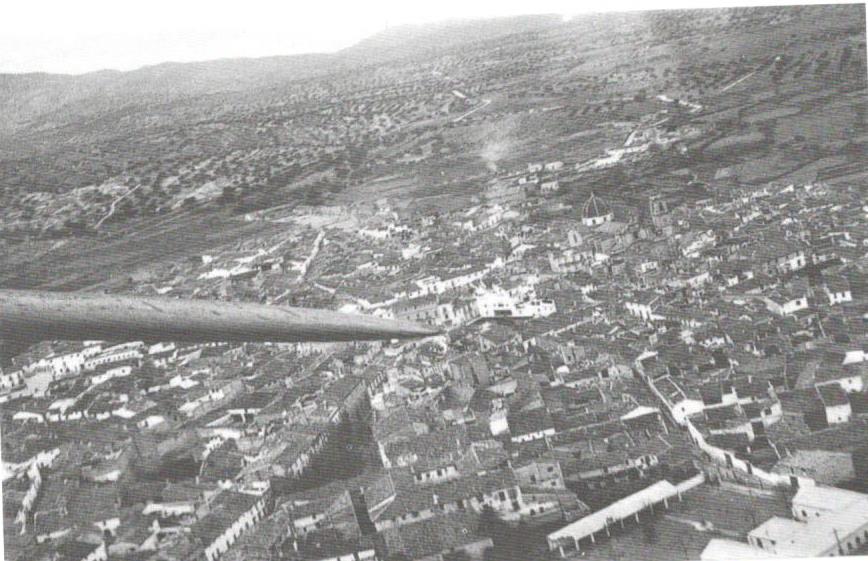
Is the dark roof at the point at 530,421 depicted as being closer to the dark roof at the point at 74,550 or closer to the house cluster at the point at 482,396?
the house cluster at the point at 482,396

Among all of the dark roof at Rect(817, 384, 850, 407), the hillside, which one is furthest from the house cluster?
the hillside

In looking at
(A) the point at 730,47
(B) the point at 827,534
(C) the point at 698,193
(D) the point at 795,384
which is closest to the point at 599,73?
(A) the point at 730,47

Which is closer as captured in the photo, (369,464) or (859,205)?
(369,464)

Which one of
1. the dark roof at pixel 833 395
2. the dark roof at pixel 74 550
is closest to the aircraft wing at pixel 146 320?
the dark roof at pixel 74 550

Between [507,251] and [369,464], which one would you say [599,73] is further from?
[369,464]

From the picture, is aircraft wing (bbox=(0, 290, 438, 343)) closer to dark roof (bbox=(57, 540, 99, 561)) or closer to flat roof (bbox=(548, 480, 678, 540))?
flat roof (bbox=(548, 480, 678, 540))

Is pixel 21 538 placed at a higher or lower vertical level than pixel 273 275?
lower

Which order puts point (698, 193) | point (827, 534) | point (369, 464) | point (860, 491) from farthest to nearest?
1. point (698, 193)
2. point (369, 464)
3. point (860, 491)
4. point (827, 534)
